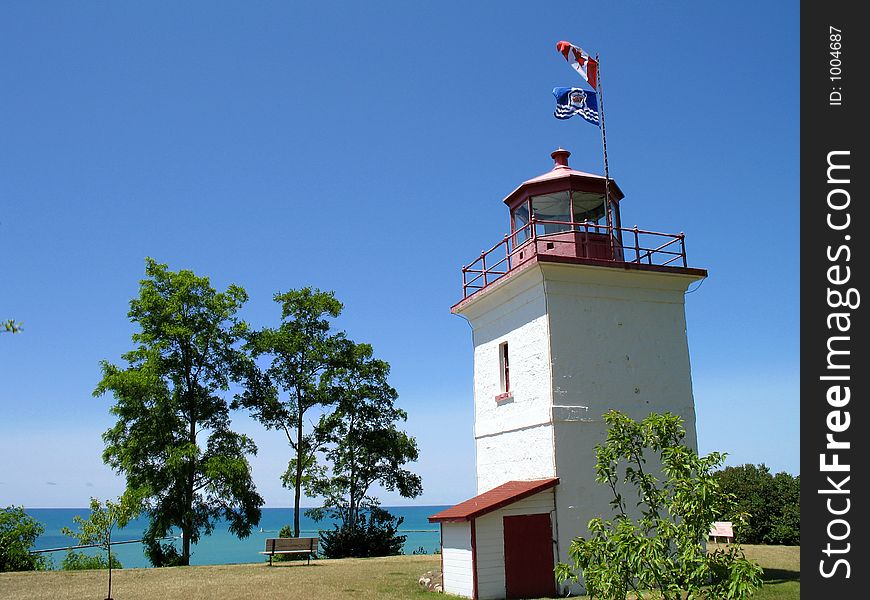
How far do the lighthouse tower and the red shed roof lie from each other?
45 mm

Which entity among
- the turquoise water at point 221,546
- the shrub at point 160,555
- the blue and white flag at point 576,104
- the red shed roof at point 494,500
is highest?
the blue and white flag at point 576,104

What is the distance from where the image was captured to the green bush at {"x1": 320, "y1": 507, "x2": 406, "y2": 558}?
29328 millimetres

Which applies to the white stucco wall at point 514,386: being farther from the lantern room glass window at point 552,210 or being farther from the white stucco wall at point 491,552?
the lantern room glass window at point 552,210

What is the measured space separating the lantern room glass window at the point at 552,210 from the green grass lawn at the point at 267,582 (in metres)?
9.04

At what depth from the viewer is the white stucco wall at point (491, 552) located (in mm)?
14305

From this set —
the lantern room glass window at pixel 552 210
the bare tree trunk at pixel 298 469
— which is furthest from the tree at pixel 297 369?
the lantern room glass window at pixel 552 210

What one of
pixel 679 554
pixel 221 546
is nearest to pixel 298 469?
pixel 679 554

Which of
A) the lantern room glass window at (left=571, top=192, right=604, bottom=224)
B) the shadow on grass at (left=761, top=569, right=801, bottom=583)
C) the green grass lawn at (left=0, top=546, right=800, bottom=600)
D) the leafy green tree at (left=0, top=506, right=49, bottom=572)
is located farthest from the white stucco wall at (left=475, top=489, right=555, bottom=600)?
the leafy green tree at (left=0, top=506, right=49, bottom=572)

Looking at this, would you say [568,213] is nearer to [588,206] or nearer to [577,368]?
[588,206]
